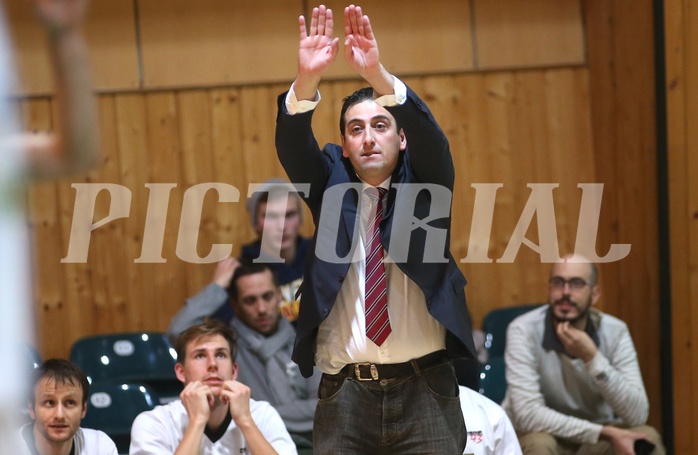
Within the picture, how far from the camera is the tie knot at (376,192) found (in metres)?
2.96

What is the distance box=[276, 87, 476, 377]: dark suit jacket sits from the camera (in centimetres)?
281

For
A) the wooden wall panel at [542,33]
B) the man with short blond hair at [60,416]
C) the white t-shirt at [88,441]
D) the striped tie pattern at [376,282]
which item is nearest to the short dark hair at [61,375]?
the man with short blond hair at [60,416]

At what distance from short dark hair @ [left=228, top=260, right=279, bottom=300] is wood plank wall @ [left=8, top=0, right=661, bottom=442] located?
70 cm

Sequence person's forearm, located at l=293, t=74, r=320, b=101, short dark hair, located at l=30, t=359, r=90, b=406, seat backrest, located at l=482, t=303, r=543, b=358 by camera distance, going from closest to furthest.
A: person's forearm, located at l=293, t=74, r=320, b=101, short dark hair, located at l=30, t=359, r=90, b=406, seat backrest, located at l=482, t=303, r=543, b=358

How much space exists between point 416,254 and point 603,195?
11.1 ft

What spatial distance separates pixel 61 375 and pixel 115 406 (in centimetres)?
65

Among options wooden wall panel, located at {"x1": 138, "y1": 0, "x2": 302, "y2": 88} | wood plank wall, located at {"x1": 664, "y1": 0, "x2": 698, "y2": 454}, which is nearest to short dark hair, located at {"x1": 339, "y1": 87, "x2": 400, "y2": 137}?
wood plank wall, located at {"x1": 664, "y1": 0, "x2": 698, "y2": 454}

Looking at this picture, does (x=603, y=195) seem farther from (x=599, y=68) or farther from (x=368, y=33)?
(x=368, y=33)

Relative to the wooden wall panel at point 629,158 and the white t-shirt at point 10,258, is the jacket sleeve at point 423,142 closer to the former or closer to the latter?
the white t-shirt at point 10,258

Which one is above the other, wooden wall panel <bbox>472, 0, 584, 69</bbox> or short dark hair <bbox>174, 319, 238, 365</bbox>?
wooden wall panel <bbox>472, 0, 584, 69</bbox>

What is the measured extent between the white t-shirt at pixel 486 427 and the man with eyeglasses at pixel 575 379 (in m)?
0.63

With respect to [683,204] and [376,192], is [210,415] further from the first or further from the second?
[683,204]

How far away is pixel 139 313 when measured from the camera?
5809 mm

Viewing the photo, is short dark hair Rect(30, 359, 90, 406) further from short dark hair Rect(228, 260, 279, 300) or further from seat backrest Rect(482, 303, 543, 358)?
seat backrest Rect(482, 303, 543, 358)
